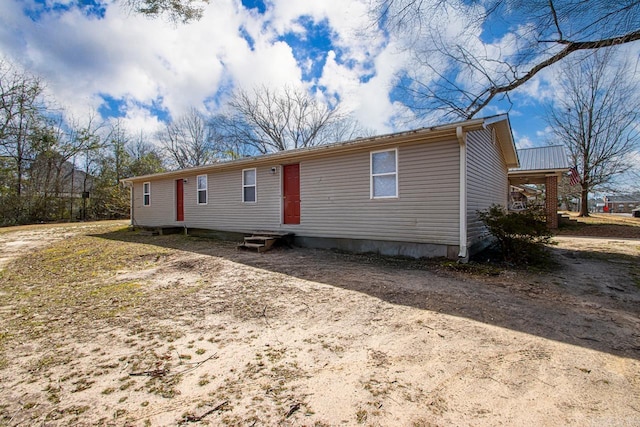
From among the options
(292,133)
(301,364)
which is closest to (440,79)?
(301,364)

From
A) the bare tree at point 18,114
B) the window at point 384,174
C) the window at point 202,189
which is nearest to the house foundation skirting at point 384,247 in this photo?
the window at point 384,174

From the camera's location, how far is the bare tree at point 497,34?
6.72 m

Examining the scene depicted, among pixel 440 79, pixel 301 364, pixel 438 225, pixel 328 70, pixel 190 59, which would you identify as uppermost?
pixel 328 70

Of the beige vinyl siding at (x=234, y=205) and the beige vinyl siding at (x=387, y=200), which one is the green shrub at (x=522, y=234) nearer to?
the beige vinyl siding at (x=387, y=200)

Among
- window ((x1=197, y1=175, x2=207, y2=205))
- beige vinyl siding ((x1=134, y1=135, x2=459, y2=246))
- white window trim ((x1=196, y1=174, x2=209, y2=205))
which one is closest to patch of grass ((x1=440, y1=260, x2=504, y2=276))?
beige vinyl siding ((x1=134, y1=135, x2=459, y2=246))

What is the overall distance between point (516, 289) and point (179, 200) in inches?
488

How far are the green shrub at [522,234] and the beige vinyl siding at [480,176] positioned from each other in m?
0.52

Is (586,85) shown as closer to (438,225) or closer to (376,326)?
(438,225)

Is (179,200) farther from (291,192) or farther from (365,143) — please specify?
(365,143)

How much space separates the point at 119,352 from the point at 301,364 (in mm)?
1658

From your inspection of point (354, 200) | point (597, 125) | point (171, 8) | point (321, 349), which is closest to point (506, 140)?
point (354, 200)

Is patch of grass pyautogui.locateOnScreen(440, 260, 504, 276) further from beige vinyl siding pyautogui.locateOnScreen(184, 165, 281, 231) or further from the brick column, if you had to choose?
the brick column

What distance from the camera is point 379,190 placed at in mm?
7320

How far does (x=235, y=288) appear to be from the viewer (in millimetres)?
4723
